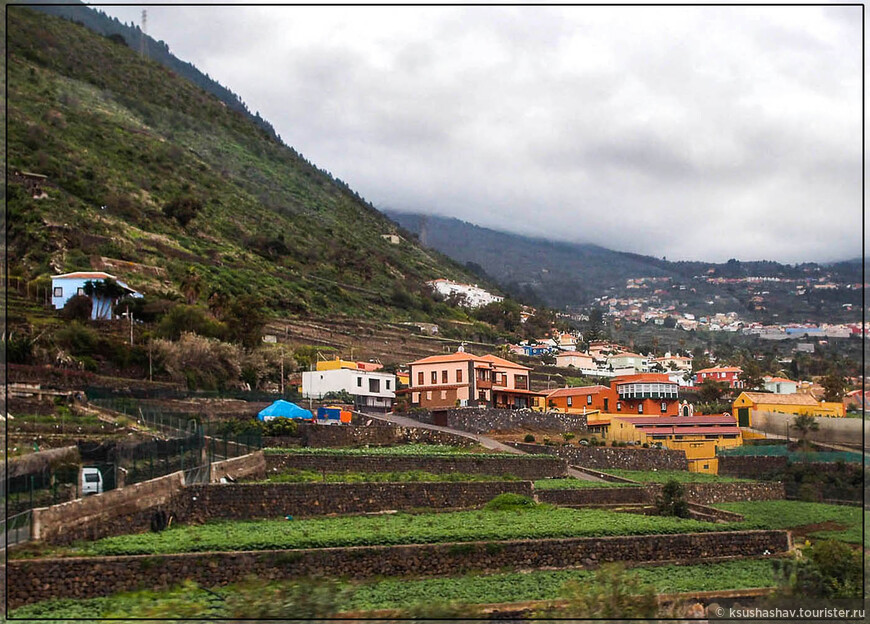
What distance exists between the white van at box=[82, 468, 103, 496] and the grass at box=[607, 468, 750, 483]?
16.7 meters

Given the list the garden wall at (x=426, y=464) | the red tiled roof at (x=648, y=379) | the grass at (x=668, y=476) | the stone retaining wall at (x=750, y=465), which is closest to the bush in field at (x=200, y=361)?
the garden wall at (x=426, y=464)

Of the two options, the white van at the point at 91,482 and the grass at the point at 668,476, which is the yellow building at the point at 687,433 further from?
the white van at the point at 91,482

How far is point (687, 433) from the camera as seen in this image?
39312 millimetres

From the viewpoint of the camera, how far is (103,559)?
15.0m

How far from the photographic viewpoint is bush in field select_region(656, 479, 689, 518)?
25.6 meters

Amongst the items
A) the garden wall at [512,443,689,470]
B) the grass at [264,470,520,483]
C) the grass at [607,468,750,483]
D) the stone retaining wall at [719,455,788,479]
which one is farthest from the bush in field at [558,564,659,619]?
the stone retaining wall at [719,455,788,479]

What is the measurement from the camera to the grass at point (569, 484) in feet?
85.7

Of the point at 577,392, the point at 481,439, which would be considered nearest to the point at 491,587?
the point at 481,439

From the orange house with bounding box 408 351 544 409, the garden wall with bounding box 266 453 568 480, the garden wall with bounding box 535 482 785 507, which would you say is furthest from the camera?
the orange house with bounding box 408 351 544 409

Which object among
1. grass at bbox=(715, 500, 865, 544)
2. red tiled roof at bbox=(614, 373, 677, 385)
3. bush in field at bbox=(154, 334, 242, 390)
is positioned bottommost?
grass at bbox=(715, 500, 865, 544)

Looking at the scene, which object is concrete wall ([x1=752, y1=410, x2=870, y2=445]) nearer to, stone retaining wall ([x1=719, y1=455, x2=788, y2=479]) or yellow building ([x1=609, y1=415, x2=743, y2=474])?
stone retaining wall ([x1=719, y1=455, x2=788, y2=479])

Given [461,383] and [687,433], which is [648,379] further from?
[461,383]

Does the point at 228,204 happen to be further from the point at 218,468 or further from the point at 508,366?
the point at 218,468

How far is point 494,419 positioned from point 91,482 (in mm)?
19453
